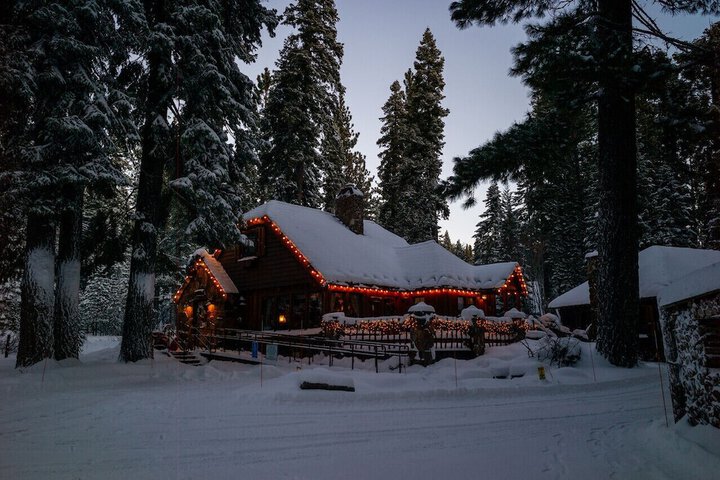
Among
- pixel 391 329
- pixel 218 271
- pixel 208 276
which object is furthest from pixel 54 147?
pixel 391 329

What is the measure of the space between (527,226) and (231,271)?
33.3 m

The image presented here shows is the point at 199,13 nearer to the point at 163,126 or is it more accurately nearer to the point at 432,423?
the point at 163,126

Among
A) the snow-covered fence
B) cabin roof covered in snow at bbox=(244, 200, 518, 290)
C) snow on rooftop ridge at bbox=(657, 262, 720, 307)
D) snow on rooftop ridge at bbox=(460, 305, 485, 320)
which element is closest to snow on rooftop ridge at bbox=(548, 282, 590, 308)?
cabin roof covered in snow at bbox=(244, 200, 518, 290)

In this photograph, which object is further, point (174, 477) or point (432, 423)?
point (432, 423)

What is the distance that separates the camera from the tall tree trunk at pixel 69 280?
44.9 feet

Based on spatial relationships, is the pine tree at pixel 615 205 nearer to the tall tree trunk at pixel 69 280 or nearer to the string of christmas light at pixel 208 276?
the tall tree trunk at pixel 69 280

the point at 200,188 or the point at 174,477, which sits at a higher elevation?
the point at 200,188

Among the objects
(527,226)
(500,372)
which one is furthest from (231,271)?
(527,226)

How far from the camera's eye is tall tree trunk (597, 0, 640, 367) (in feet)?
45.2

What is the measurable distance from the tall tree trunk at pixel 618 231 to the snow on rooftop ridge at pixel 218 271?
18211 mm

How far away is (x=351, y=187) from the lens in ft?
99.9

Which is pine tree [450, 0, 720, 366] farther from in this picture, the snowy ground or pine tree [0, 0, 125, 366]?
pine tree [0, 0, 125, 366]

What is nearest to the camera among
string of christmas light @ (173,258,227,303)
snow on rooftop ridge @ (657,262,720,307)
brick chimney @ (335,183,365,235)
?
snow on rooftop ridge @ (657,262,720,307)

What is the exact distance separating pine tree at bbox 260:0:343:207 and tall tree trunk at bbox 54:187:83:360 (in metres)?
20.8
